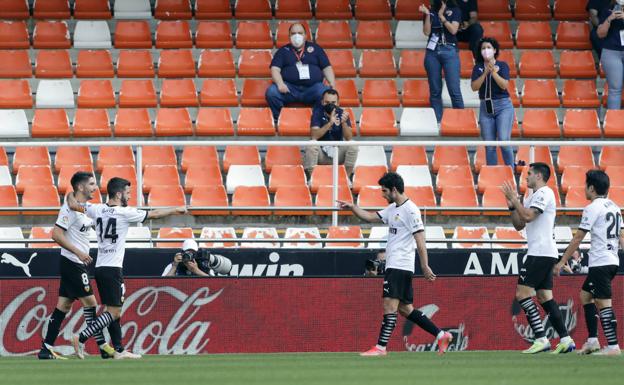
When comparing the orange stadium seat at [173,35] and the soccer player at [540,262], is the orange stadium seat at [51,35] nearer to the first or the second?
the orange stadium seat at [173,35]

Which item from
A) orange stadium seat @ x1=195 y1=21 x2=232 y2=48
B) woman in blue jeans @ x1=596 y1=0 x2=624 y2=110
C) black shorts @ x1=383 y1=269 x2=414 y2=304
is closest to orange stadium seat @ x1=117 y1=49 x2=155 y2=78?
orange stadium seat @ x1=195 y1=21 x2=232 y2=48

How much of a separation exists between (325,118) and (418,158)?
1.38 m

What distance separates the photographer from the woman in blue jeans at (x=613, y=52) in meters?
20.8

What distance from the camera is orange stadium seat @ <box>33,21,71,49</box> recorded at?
2178 centimetres

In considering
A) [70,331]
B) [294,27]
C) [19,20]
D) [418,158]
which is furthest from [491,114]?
[19,20]

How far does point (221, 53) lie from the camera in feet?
70.4

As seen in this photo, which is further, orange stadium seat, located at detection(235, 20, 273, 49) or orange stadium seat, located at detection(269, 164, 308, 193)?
orange stadium seat, located at detection(235, 20, 273, 49)

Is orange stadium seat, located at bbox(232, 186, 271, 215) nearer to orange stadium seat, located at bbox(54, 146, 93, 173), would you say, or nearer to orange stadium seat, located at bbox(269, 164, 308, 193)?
orange stadium seat, located at bbox(269, 164, 308, 193)

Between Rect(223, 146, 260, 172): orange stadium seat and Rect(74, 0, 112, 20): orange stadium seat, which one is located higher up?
Rect(74, 0, 112, 20): orange stadium seat

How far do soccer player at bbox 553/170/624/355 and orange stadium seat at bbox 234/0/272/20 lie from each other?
9.93 metres

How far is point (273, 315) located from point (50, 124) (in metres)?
5.75

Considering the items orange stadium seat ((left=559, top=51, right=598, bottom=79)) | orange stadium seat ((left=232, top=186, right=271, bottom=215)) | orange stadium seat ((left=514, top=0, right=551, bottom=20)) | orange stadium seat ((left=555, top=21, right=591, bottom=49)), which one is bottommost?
orange stadium seat ((left=232, top=186, right=271, bottom=215))

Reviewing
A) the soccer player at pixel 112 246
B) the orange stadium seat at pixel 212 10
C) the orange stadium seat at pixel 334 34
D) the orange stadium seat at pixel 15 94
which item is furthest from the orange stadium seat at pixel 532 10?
the soccer player at pixel 112 246

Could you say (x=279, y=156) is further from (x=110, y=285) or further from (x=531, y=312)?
(x=531, y=312)
